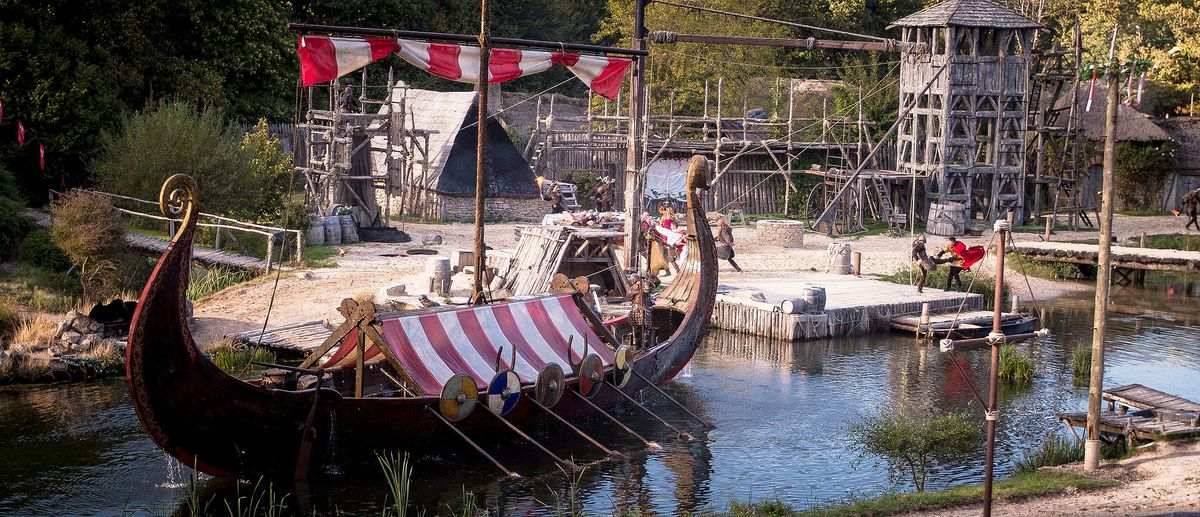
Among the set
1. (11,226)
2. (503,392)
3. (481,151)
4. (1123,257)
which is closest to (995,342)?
(503,392)

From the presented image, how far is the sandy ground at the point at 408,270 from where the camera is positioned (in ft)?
74.9

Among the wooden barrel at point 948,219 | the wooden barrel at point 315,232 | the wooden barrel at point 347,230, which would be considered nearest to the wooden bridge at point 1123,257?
the wooden barrel at point 948,219

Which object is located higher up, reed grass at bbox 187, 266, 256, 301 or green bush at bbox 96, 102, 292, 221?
green bush at bbox 96, 102, 292, 221

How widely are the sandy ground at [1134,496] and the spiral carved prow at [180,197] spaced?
7345 millimetres

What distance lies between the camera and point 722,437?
17.5m

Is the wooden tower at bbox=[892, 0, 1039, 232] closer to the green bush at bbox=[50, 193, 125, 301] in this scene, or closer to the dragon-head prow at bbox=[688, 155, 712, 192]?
the dragon-head prow at bbox=[688, 155, 712, 192]

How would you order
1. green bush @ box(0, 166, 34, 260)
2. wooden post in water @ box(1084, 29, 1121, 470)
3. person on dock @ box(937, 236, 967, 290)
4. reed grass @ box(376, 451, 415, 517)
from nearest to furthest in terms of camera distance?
reed grass @ box(376, 451, 415, 517)
wooden post in water @ box(1084, 29, 1121, 470)
person on dock @ box(937, 236, 967, 290)
green bush @ box(0, 166, 34, 260)

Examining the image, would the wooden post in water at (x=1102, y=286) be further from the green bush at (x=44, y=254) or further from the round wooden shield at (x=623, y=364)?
the green bush at (x=44, y=254)

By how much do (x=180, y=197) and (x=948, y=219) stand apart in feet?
82.5

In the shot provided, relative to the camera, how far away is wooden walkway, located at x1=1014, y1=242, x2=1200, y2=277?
93.4 feet

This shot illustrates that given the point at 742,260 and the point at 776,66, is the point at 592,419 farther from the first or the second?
the point at 776,66

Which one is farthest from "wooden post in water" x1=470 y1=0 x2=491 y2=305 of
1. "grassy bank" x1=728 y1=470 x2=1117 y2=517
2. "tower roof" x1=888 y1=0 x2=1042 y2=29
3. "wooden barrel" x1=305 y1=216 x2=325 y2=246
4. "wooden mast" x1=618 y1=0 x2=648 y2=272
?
"tower roof" x1=888 y1=0 x2=1042 y2=29

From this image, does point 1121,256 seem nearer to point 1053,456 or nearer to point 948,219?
point 948,219

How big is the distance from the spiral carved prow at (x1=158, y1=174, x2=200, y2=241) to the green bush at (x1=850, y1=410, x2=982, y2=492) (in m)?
8.00
